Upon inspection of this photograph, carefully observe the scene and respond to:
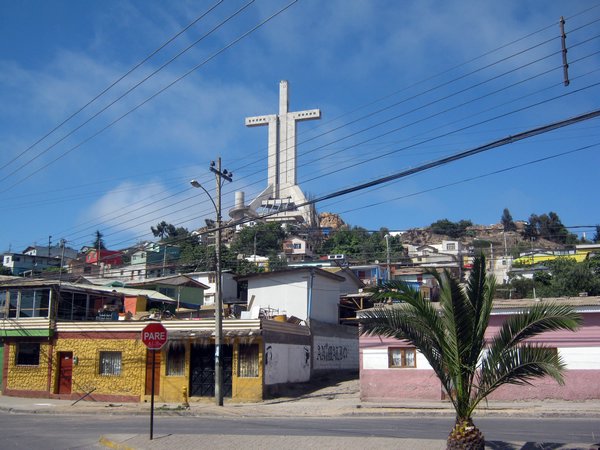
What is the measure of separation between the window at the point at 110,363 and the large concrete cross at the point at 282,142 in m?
94.1

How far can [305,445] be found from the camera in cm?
1357

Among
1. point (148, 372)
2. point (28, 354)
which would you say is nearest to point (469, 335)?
point (148, 372)

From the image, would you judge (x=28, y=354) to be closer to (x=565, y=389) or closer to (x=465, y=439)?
(x=565, y=389)

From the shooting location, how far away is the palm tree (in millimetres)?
10891

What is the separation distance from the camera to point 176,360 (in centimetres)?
2930

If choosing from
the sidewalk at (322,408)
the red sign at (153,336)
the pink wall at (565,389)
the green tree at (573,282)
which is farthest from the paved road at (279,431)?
the green tree at (573,282)

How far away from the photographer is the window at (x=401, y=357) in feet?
87.5

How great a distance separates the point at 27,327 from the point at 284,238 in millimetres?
79913

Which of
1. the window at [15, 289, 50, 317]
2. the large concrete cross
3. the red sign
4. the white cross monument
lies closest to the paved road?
the red sign

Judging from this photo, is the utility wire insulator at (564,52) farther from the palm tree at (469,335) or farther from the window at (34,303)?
the window at (34,303)

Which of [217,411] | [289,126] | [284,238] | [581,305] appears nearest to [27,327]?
[217,411]

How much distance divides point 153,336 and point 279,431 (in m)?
4.24

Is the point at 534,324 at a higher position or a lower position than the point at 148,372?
higher

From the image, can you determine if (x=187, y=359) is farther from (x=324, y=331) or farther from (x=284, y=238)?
(x=284, y=238)
